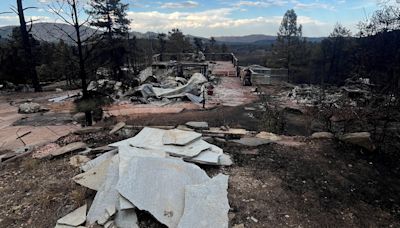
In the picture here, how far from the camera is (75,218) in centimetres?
319

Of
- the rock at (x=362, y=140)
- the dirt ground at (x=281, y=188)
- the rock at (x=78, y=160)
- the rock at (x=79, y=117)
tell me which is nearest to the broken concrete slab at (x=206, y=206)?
the dirt ground at (x=281, y=188)

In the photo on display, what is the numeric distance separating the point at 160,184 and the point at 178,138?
141 centimetres

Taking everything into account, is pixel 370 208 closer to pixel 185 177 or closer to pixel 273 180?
pixel 273 180

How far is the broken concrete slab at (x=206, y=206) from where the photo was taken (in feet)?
9.70

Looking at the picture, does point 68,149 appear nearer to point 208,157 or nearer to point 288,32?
point 208,157

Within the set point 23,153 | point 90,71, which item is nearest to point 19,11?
point 90,71

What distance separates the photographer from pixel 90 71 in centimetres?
870

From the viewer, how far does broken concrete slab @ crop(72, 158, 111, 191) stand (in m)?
3.64

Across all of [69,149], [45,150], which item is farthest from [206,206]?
[45,150]

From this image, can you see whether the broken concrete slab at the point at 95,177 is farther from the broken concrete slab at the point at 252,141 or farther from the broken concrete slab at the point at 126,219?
the broken concrete slab at the point at 252,141

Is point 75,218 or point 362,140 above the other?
point 362,140

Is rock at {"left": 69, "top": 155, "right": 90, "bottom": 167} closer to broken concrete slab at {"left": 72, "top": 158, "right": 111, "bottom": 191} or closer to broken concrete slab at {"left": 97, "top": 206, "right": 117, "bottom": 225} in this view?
broken concrete slab at {"left": 72, "top": 158, "right": 111, "bottom": 191}

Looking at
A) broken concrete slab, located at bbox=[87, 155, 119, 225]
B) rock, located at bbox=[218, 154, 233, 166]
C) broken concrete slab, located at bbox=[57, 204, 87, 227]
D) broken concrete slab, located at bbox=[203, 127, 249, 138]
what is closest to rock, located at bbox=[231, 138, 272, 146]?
broken concrete slab, located at bbox=[203, 127, 249, 138]

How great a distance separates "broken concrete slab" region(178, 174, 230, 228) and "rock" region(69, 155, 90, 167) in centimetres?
213
